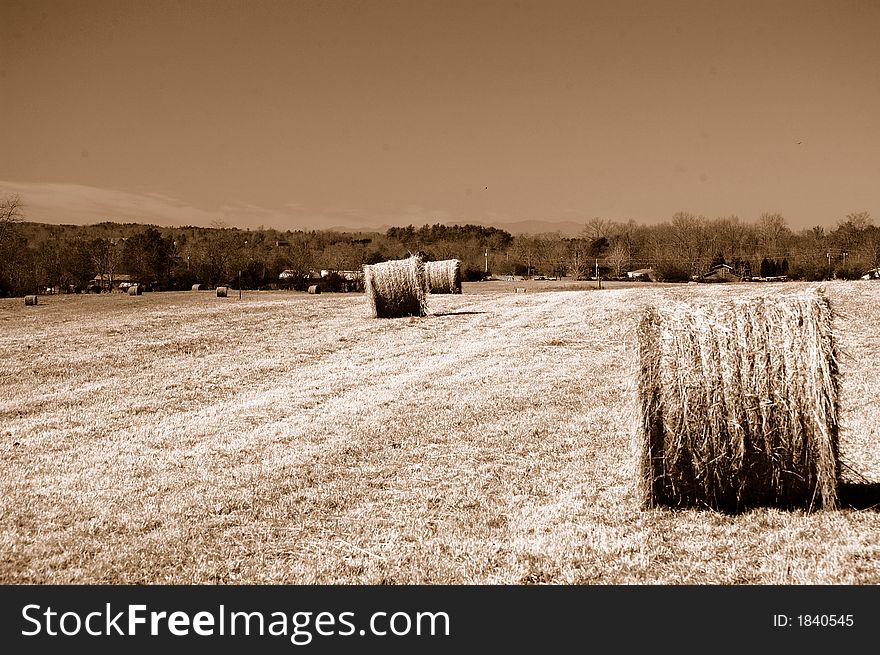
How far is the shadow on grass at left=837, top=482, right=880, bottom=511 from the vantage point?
7.06 m

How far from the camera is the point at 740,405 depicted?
6863 millimetres

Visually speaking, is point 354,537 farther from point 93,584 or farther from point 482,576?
point 93,584

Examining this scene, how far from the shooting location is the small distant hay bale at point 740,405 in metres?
6.80

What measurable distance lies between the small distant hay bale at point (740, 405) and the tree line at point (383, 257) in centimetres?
3706

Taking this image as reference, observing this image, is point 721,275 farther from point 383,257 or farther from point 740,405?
point 740,405

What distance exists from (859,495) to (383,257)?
8597 centimetres

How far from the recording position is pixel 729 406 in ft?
22.5

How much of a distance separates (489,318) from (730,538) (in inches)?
827

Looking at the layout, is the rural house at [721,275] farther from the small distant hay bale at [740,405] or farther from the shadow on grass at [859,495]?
the small distant hay bale at [740,405]

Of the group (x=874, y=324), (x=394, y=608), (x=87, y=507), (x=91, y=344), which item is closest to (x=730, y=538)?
(x=394, y=608)

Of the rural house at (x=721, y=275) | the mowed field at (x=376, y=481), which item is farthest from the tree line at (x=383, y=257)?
the mowed field at (x=376, y=481)

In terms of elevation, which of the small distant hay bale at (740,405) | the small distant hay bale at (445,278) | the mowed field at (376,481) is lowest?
the mowed field at (376,481)

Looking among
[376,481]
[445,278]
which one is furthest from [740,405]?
[445,278]

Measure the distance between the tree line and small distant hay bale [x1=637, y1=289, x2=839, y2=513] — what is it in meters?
37.1
